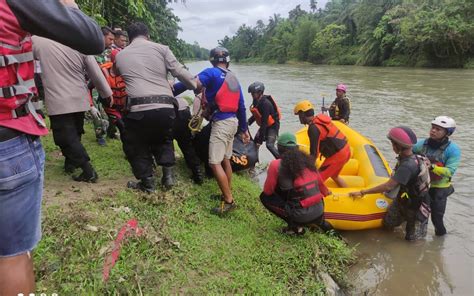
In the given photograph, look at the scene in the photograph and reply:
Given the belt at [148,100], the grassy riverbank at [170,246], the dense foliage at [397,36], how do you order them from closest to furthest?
the grassy riverbank at [170,246]
the belt at [148,100]
the dense foliage at [397,36]

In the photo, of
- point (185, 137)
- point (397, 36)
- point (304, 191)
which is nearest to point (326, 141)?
point (304, 191)

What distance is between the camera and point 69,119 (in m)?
3.74

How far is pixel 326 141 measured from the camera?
494cm

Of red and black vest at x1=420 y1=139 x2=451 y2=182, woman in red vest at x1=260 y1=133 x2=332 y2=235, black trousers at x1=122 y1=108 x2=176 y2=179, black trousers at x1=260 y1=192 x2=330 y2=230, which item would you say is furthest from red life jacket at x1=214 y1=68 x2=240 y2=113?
red and black vest at x1=420 y1=139 x2=451 y2=182

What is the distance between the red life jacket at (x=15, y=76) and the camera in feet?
4.29

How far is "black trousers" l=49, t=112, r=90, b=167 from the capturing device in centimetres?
369

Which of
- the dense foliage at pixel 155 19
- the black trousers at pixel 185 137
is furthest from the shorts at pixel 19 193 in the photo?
the dense foliage at pixel 155 19

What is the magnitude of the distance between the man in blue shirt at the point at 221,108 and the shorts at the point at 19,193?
95.4 inches

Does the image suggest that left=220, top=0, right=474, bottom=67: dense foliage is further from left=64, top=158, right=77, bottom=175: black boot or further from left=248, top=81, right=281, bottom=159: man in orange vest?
left=64, top=158, right=77, bottom=175: black boot

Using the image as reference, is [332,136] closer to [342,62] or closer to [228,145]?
[228,145]

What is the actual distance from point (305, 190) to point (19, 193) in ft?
8.84

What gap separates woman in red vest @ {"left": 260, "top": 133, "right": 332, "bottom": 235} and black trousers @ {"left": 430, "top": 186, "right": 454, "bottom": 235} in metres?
1.49

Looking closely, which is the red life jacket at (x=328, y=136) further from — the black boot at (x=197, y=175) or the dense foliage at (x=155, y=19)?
the dense foliage at (x=155, y=19)

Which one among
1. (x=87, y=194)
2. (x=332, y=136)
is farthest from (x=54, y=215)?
(x=332, y=136)
